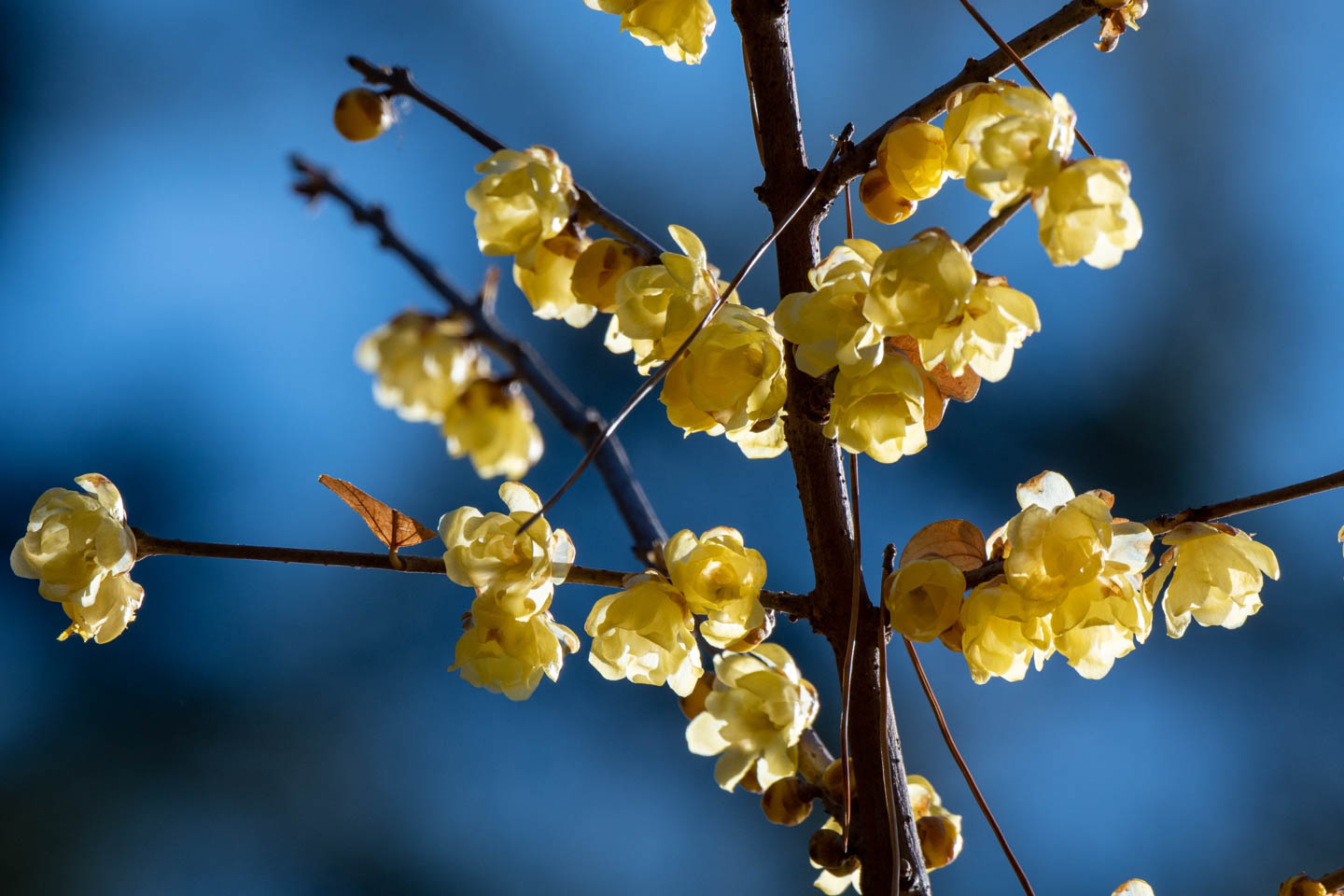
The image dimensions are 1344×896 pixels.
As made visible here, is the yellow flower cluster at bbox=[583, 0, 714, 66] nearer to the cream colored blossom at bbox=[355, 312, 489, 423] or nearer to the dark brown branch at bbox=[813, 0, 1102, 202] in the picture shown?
the dark brown branch at bbox=[813, 0, 1102, 202]

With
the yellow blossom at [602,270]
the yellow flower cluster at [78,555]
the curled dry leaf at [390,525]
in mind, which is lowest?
the yellow flower cluster at [78,555]

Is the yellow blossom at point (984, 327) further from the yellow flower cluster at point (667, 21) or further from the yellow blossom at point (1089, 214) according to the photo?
the yellow flower cluster at point (667, 21)

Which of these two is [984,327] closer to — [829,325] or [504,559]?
[829,325]

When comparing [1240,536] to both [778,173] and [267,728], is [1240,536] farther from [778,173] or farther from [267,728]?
[267,728]

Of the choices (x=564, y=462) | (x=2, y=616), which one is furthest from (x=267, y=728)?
(x=564, y=462)

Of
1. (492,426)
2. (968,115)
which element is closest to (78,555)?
(492,426)

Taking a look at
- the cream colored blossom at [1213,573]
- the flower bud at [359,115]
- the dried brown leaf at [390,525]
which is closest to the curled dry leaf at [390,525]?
the dried brown leaf at [390,525]
